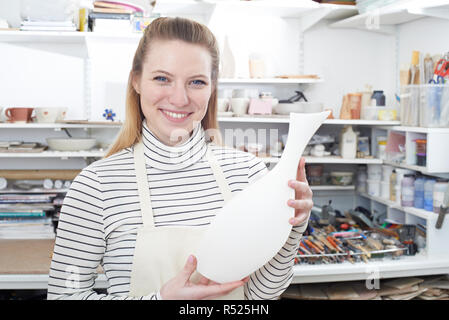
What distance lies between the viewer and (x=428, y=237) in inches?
63.2

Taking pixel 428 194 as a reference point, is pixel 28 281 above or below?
below

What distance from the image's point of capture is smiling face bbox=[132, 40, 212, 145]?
676 millimetres

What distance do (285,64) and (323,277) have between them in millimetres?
950

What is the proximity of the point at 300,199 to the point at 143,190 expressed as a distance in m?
0.26

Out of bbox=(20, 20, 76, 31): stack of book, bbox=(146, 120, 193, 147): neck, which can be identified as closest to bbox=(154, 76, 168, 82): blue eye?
bbox=(146, 120, 193, 147): neck

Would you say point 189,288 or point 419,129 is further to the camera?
point 419,129

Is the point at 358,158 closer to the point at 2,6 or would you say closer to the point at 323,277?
the point at 323,277

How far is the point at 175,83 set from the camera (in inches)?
26.6

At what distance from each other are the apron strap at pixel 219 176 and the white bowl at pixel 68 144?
109 centimetres

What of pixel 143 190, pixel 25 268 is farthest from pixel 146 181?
pixel 25 268

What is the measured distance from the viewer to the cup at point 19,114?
1.73 metres

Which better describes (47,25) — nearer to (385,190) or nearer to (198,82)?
(198,82)

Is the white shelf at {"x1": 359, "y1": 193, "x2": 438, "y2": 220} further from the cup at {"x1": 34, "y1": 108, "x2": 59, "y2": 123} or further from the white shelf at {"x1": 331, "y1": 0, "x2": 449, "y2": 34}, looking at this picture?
the cup at {"x1": 34, "y1": 108, "x2": 59, "y2": 123}

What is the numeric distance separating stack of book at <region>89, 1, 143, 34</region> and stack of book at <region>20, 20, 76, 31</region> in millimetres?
89
